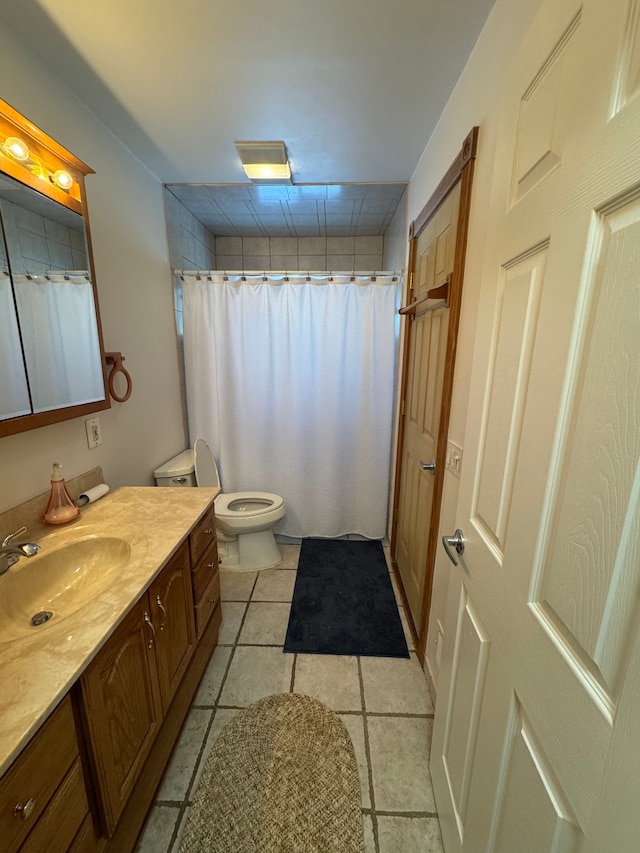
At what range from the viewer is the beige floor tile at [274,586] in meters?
1.99

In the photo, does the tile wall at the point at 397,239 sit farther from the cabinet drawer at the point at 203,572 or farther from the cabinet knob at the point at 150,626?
the cabinet knob at the point at 150,626

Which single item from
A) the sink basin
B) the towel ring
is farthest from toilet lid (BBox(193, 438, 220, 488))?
the sink basin

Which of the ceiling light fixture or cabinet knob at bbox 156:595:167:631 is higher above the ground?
the ceiling light fixture

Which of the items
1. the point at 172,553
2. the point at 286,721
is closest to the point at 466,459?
the point at 172,553

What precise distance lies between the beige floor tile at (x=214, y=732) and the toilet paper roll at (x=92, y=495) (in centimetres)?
101

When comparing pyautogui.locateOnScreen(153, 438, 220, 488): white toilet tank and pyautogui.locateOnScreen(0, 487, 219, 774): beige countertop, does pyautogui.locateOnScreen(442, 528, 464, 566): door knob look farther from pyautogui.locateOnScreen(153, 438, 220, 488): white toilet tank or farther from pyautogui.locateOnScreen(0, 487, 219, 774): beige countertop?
pyautogui.locateOnScreen(153, 438, 220, 488): white toilet tank

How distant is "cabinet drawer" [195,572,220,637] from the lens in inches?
54.6

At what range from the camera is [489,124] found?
974 millimetres

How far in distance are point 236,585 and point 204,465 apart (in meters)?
0.82

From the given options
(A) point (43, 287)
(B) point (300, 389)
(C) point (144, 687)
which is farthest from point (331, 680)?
(A) point (43, 287)

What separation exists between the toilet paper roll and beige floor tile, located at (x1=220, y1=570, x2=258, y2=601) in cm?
101

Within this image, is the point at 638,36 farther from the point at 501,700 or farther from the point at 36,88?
the point at 36,88

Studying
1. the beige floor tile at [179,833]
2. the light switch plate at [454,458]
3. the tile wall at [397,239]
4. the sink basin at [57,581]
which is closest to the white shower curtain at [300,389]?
the tile wall at [397,239]

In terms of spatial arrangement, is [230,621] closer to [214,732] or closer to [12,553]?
[214,732]
